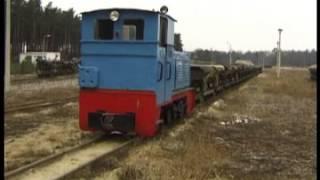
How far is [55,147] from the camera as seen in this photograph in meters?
11.3

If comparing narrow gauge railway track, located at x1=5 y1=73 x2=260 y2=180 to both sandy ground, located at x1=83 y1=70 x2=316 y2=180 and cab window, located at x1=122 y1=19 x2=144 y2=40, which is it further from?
cab window, located at x1=122 y1=19 x2=144 y2=40

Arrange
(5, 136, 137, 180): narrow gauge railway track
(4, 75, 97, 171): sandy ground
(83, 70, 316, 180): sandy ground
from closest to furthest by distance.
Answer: (5, 136, 137, 180): narrow gauge railway track
(83, 70, 316, 180): sandy ground
(4, 75, 97, 171): sandy ground

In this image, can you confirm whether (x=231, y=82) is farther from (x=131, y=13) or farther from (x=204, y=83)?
(x=131, y=13)

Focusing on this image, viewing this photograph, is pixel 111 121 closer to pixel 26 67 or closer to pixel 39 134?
pixel 39 134

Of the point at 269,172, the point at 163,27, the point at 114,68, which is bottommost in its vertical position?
the point at 269,172

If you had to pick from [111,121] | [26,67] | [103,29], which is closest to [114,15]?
[103,29]

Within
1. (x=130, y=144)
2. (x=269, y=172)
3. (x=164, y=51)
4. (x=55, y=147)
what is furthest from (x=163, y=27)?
(x=269, y=172)

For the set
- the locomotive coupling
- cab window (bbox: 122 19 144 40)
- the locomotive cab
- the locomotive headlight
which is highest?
the locomotive headlight

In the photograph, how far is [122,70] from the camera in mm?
12141

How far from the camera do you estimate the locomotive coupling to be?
39.7 feet

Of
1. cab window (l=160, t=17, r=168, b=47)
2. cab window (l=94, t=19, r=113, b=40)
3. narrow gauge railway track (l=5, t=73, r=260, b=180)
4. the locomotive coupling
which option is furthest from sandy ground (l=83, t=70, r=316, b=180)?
cab window (l=94, t=19, r=113, b=40)

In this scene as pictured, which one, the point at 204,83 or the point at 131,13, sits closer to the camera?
the point at 131,13

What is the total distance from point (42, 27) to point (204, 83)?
59.5 m

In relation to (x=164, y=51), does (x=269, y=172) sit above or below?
below
